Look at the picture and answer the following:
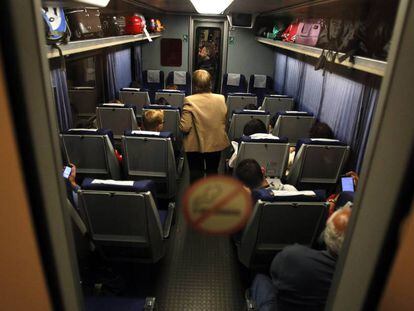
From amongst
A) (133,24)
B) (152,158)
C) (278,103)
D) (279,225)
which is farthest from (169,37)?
(279,225)

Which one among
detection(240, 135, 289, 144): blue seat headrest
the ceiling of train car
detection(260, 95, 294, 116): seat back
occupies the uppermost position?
the ceiling of train car

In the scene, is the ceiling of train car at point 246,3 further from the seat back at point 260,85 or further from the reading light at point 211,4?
the seat back at point 260,85

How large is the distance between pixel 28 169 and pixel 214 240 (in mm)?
2520

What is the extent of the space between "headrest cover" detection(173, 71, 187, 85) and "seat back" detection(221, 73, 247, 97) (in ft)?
2.97

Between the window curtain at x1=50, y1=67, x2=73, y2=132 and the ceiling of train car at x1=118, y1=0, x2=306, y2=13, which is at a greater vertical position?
the ceiling of train car at x1=118, y1=0, x2=306, y2=13

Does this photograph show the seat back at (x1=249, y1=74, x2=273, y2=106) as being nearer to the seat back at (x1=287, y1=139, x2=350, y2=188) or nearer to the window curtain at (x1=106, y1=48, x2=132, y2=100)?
the window curtain at (x1=106, y1=48, x2=132, y2=100)

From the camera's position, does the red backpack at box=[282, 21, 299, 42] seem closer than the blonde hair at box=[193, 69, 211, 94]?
No

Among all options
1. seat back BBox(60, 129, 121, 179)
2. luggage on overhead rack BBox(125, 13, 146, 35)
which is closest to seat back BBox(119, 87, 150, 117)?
luggage on overhead rack BBox(125, 13, 146, 35)

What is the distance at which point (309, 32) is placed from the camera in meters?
4.22

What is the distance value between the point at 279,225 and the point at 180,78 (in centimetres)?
627

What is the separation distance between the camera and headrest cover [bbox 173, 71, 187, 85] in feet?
25.4

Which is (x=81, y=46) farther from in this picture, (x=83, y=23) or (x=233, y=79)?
(x=233, y=79)

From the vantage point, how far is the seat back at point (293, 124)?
4.40m

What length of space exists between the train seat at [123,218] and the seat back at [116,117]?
7.47 ft
